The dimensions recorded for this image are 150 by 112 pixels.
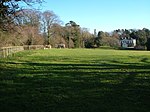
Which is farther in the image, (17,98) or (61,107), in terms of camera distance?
(17,98)

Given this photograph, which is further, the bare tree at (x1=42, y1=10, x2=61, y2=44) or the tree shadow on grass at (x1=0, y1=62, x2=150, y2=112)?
the bare tree at (x1=42, y1=10, x2=61, y2=44)

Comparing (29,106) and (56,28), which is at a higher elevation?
(56,28)

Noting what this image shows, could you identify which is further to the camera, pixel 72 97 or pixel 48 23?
pixel 48 23

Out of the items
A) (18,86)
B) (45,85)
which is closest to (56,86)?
(45,85)

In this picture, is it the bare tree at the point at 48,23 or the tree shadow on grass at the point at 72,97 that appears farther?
the bare tree at the point at 48,23

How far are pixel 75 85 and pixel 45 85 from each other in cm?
119

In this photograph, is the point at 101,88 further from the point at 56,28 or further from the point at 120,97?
the point at 56,28

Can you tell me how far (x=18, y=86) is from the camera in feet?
41.7

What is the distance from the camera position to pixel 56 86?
1281 centimetres

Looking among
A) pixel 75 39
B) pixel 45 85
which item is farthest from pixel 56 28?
pixel 45 85

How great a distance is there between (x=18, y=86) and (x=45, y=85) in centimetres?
107

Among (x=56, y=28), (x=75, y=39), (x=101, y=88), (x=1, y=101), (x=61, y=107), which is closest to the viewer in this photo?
(x=61, y=107)

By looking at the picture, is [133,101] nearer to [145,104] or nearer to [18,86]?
[145,104]

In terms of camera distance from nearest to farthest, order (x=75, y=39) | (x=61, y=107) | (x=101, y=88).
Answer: (x=61, y=107) → (x=101, y=88) → (x=75, y=39)
